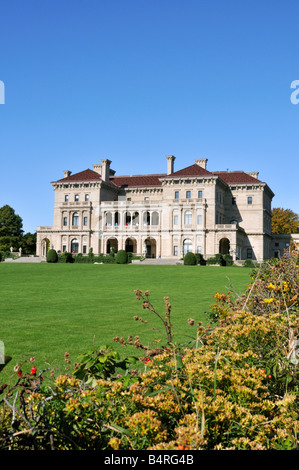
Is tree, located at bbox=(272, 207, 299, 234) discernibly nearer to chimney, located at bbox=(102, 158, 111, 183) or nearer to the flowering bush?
chimney, located at bbox=(102, 158, 111, 183)

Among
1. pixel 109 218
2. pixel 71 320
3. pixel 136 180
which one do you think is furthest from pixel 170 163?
pixel 71 320

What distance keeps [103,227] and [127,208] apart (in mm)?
5228

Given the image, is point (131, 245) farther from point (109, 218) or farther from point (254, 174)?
point (254, 174)

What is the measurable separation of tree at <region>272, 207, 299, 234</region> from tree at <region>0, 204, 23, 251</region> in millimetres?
52417

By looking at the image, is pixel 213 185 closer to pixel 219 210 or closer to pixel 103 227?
pixel 219 210

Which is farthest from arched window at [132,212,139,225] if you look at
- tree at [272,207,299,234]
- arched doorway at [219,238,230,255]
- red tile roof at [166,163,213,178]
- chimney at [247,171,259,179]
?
tree at [272,207,299,234]

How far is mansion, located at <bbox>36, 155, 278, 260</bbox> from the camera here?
6900 centimetres

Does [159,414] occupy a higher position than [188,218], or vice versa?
[188,218]

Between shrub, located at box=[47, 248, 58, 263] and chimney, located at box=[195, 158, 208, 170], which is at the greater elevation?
chimney, located at box=[195, 158, 208, 170]

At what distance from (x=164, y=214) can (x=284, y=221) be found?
1347 inches

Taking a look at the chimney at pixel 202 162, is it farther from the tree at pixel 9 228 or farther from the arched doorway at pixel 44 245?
the tree at pixel 9 228

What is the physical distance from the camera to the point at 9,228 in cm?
7862

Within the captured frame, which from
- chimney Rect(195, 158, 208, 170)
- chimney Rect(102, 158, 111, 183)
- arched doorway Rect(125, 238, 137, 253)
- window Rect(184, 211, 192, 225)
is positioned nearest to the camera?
window Rect(184, 211, 192, 225)

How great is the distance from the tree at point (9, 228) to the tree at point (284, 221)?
52.4m
